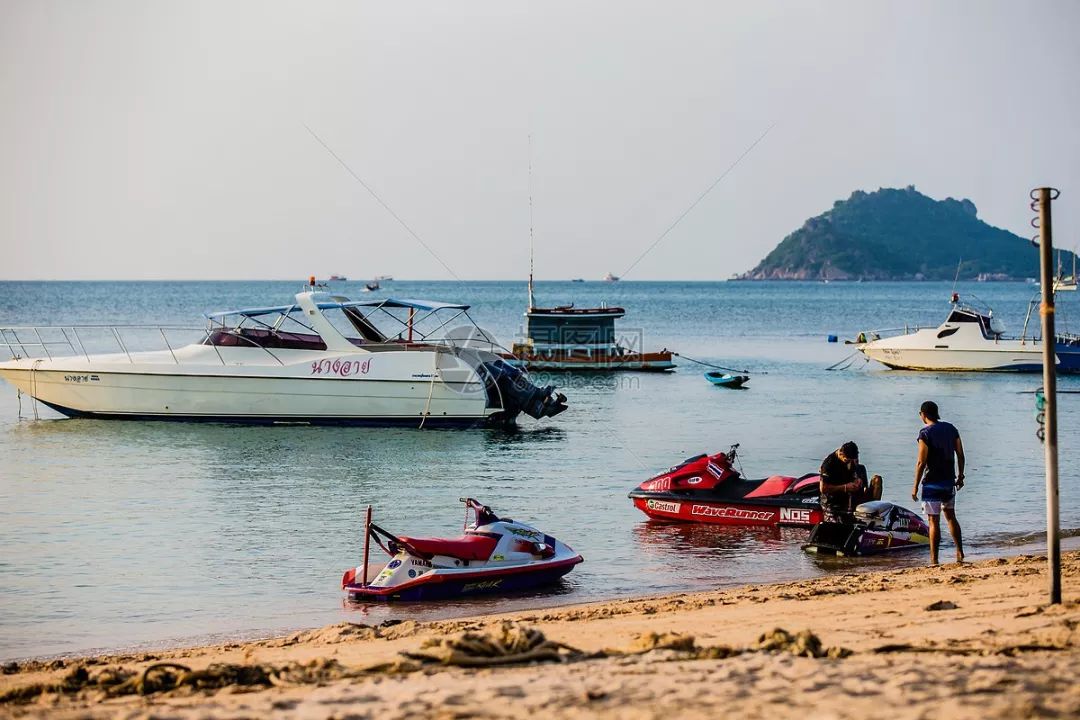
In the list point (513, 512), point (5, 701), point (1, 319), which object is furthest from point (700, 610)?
point (1, 319)

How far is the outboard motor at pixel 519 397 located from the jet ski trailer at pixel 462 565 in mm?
14305

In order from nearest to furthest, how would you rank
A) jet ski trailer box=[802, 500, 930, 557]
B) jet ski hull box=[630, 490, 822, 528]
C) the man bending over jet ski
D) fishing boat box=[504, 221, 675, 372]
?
jet ski trailer box=[802, 500, 930, 557] < the man bending over jet ski < jet ski hull box=[630, 490, 822, 528] < fishing boat box=[504, 221, 675, 372]

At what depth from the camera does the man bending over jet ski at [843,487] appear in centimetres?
1422

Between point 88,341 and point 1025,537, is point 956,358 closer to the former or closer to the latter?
point 1025,537

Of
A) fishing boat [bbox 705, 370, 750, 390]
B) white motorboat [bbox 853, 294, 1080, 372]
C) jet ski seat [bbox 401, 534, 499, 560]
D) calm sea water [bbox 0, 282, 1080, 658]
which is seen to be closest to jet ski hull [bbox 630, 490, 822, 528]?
calm sea water [bbox 0, 282, 1080, 658]

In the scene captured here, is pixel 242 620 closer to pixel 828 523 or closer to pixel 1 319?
pixel 828 523

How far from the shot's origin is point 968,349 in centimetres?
4244

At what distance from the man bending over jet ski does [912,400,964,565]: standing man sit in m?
1.78

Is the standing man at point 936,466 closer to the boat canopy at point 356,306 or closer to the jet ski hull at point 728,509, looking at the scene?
the jet ski hull at point 728,509

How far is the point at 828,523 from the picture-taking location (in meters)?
14.2

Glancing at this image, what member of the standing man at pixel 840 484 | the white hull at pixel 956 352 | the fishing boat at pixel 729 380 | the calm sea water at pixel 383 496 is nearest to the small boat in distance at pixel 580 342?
the fishing boat at pixel 729 380

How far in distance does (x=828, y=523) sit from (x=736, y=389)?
77.7 feet

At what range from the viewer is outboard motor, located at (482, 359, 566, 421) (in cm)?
2728

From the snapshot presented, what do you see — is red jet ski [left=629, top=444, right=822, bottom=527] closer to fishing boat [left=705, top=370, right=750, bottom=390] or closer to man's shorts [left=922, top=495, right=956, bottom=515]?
man's shorts [left=922, top=495, right=956, bottom=515]
